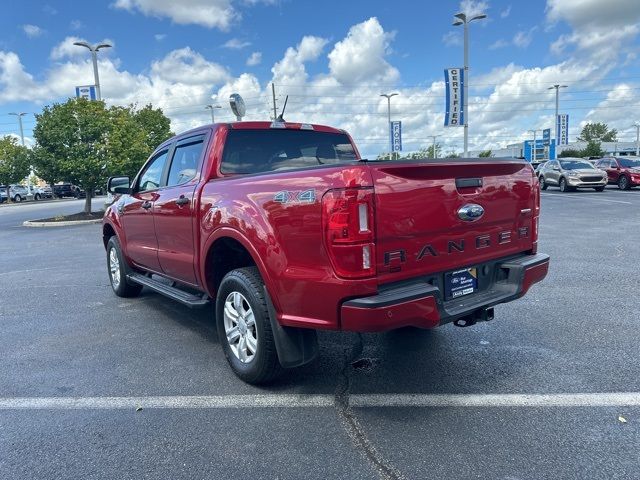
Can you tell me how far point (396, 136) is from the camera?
1689 inches

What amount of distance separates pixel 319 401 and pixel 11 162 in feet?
154

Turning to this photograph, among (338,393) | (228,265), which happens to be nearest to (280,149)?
(228,265)

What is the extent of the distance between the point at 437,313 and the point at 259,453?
4.36 feet

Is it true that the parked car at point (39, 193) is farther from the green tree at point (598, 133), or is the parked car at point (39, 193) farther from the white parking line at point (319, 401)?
the green tree at point (598, 133)

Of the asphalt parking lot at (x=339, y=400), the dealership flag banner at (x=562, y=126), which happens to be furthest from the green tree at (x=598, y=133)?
the asphalt parking lot at (x=339, y=400)

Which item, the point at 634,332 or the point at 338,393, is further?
the point at 634,332

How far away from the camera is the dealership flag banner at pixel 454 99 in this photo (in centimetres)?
2450

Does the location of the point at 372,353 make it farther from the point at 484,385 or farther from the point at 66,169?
the point at 66,169

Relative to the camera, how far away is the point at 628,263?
7.28 metres

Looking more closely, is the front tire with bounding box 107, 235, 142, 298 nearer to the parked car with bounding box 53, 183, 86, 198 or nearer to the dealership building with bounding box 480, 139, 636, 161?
the parked car with bounding box 53, 183, 86, 198

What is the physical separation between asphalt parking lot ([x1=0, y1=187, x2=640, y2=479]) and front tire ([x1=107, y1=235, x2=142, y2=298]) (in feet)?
1.94

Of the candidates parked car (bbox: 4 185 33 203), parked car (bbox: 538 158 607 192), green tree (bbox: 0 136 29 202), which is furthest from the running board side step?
parked car (bbox: 4 185 33 203)

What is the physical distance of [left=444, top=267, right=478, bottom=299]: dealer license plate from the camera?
3.28 meters

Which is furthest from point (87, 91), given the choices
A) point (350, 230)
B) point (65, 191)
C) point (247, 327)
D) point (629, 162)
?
point (65, 191)
